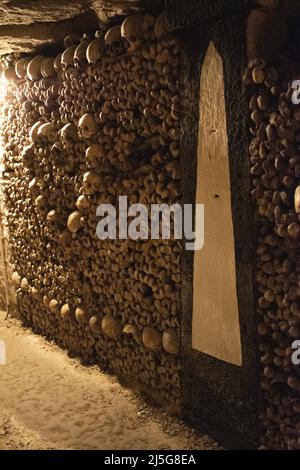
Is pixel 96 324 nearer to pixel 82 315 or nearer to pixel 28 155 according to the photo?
pixel 82 315

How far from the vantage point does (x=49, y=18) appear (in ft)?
10.5

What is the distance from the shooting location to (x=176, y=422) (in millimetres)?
2973

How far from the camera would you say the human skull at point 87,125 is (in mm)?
3275

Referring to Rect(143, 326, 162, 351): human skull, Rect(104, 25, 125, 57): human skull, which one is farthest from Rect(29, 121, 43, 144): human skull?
Rect(143, 326, 162, 351): human skull

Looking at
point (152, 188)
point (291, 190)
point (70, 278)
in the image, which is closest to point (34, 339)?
point (70, 278)

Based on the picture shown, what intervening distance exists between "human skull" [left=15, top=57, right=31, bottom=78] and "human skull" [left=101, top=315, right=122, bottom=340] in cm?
207

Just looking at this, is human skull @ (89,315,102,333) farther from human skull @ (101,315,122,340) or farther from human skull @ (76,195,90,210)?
human skull @ (76,195,90,210)

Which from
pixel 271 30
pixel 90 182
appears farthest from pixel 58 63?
pixel 271 30

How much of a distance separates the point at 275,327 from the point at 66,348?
223 cm

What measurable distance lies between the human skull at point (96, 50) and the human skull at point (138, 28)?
0.32 meters

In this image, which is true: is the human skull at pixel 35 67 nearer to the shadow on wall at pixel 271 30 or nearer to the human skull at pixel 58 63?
the human skull at pixel 58 63

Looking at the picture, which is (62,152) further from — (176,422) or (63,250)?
(176,422)

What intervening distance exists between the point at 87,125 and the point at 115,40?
56 cm

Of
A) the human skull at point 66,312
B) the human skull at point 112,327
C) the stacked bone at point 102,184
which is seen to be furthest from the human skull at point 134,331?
the human skull at point 66,312
